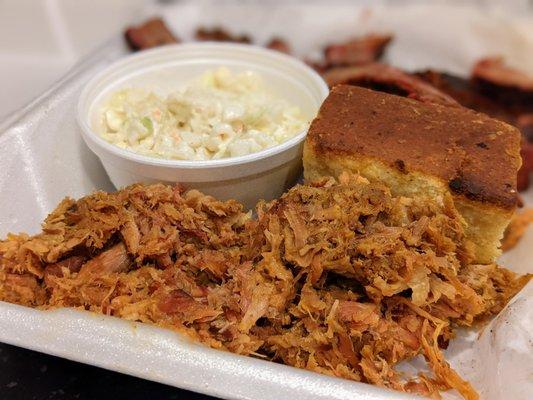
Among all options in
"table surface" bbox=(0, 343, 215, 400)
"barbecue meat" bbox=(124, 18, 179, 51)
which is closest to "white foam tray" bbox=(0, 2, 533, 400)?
"barbecue meat" bbox=(124, 18, 179, 51)

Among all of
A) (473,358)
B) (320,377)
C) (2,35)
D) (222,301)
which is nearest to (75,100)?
(222,301)

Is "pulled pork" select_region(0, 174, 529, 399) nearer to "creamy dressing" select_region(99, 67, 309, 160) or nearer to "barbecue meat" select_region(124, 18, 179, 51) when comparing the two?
"creamy dressing" select_region(99, 67, 309, 160)

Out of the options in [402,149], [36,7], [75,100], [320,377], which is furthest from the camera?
[36,7]

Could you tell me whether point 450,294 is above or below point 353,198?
below

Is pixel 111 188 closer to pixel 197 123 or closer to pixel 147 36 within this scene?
pixel 197 123

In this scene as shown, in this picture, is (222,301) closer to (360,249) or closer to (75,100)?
(360,249)

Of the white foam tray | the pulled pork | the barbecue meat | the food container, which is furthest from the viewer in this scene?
the barbecue meat

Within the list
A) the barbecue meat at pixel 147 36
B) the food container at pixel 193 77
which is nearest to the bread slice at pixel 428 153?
the food container at pixel 193 77
